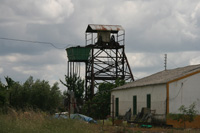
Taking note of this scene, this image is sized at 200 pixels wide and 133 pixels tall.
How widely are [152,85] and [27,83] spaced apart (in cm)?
2305

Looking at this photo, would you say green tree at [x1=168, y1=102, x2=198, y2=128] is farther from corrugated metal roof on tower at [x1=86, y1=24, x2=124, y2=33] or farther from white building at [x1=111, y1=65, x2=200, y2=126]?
corrugated metal roof on tower at [x1=86, y1=24, x2=124, y2=33]

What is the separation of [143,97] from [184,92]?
4.63m

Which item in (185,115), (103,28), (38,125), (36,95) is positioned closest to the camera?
(38,125)

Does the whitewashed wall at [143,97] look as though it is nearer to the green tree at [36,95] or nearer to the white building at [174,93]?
the white building at [174,93]

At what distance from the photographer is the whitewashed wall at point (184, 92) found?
29.5 meters

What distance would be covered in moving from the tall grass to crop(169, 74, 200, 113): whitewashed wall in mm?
10078

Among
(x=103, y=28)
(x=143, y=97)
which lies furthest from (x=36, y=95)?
(x=143, y=97)

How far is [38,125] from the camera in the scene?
66.3 ft

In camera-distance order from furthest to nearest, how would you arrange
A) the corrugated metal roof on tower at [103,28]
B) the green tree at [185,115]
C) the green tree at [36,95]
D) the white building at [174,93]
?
1. the corrugated metal roof on tower at [103,28]
2. the green tree at [36,95]
3. the white building at [174,93]
4. the green tree at [185,115]

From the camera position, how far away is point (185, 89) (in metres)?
30.0

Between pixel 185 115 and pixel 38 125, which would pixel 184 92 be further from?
pixel 38 125

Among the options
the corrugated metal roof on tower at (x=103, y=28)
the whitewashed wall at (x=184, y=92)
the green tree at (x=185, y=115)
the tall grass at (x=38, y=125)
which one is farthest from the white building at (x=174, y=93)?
the corrugated metal roof on tower at (x=103, y=28)

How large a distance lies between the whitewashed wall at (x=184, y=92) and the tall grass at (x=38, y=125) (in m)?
10.1

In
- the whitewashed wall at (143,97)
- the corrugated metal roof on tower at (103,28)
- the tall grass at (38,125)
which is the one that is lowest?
A: the tall grass at (38,125)
